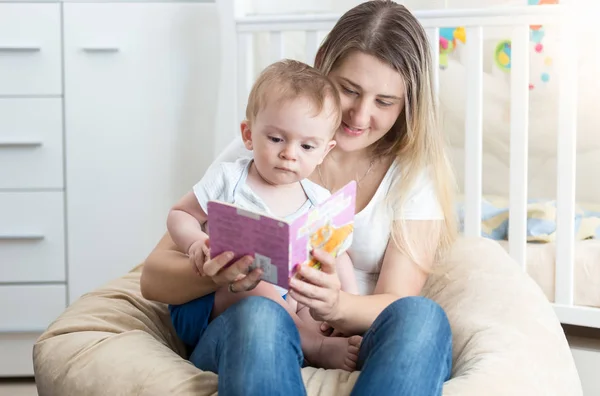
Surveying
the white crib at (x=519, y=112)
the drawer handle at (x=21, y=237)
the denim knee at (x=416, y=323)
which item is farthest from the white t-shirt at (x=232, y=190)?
the drawer handle at (x=21, y=237)

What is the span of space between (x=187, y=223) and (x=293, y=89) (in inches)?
11.2

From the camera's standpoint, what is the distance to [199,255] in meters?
1.33

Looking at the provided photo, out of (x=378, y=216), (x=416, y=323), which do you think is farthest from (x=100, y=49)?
(x=416, y=323)

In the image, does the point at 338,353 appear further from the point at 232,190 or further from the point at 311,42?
the point at 311,42

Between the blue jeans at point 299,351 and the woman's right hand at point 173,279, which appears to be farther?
the woman's right hand at point 173,279

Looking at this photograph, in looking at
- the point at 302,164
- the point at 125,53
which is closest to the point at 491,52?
the point at 125,53

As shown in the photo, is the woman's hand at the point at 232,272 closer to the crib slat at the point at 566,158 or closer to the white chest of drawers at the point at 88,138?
the crib slat at the point at 566,158

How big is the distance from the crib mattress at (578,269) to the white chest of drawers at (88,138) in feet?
3.10

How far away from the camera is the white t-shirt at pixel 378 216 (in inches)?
63.0

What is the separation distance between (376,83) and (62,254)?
50.1 inches

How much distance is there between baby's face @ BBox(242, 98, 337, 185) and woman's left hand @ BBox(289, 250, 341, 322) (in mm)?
179

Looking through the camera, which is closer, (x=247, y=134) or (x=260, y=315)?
(x=260, y=315)

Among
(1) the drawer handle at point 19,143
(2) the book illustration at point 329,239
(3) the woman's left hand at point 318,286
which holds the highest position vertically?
(1) the drawer handle at point 19,143

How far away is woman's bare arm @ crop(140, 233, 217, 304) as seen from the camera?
141cm
